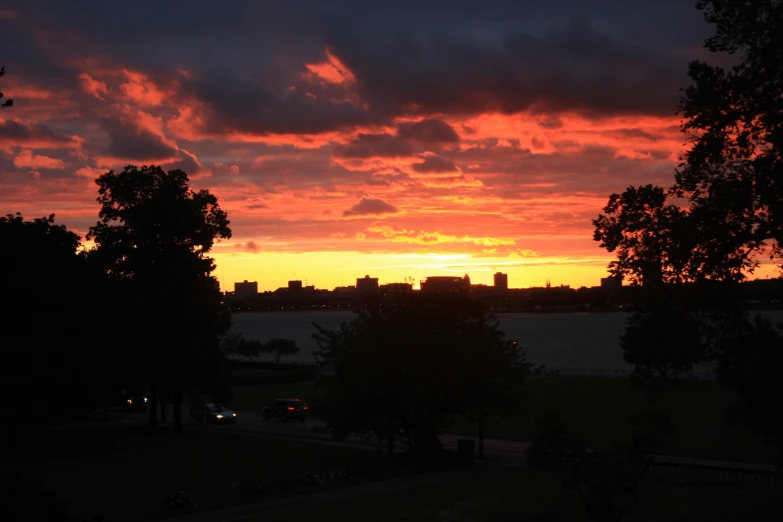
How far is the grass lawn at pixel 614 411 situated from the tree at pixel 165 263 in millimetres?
8216

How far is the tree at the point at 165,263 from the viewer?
41.3 meters

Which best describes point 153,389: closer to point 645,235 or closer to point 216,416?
point 216,416

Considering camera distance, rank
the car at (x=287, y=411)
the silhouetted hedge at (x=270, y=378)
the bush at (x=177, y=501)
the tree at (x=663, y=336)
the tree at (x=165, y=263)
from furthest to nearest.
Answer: the silhouetted hedge at (x=270, y=378)
the car at (x=287, y=411)
the tree at (x=165, y=263)
the bush at (x=177, y=501)
the tree at (x=663, y=336)

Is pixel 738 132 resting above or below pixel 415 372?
above

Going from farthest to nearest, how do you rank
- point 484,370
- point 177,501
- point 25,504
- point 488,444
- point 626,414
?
point 626,414 < point 488,444 < point 484,370 < point 177,501 < point 25,504

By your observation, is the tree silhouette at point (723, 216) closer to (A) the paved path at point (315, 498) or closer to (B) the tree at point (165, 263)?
(A) the paved path at point (315, 498)

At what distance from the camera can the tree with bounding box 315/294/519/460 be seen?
1212 inches

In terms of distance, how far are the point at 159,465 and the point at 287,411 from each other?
864 inches

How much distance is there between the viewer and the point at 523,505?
2064 centimetres

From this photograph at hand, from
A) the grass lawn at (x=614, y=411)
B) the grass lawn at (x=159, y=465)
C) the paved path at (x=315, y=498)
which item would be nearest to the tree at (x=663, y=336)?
the grass lawn at (x=614, y=411)

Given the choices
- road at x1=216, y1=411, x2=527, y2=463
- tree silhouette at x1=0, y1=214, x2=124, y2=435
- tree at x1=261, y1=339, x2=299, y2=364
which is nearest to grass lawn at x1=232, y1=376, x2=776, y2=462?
road at x1=216, y1=411, x2=527, y2=463

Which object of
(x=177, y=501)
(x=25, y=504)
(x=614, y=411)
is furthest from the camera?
(x=614, y=411)

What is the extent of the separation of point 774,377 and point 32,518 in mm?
12809

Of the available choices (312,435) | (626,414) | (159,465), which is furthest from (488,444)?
(159,465)
